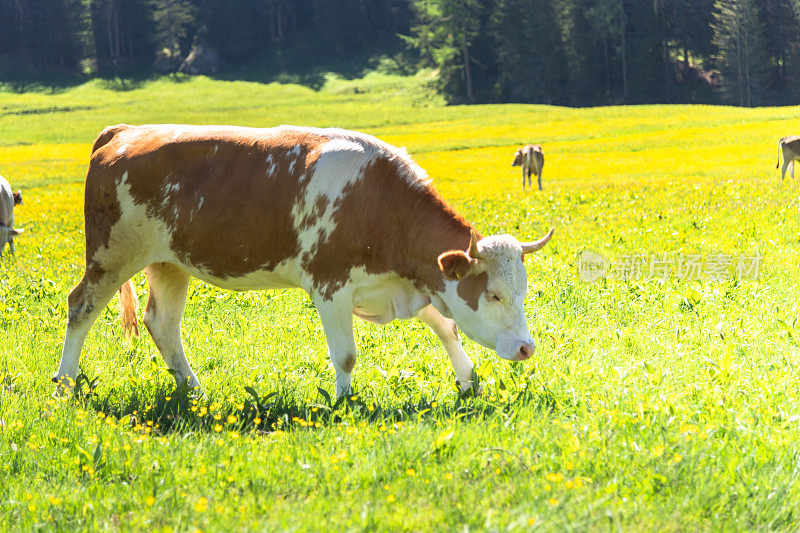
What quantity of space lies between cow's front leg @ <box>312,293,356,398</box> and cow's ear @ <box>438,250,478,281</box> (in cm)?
91

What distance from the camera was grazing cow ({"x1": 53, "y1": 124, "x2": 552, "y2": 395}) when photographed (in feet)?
20.5

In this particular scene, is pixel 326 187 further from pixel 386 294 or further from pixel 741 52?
pixel 741 52

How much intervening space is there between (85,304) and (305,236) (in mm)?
2268

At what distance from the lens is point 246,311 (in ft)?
32.8

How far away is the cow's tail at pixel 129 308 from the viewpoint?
806cm

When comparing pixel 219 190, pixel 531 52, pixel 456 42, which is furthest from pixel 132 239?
pixel 456 42

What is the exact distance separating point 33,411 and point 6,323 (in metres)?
3.72

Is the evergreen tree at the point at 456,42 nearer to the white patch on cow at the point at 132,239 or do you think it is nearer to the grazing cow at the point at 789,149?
the grazing cow at the point at 789,149

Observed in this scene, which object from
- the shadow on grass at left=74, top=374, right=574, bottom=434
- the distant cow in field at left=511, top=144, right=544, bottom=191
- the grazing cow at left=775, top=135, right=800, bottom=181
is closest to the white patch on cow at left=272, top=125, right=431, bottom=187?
the shadow on grass at left=74, top=374, right=574, bottom=434

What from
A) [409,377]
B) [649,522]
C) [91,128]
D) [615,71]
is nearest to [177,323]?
[409,377]

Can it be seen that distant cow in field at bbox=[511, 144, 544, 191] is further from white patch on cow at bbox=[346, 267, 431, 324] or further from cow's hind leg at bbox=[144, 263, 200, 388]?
white patch on cow at bbox=[346, 267, 431, 324]

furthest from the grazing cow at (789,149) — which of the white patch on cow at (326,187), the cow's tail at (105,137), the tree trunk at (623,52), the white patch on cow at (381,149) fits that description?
the tree trunk at (623,52)

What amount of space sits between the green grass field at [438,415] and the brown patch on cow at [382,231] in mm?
941

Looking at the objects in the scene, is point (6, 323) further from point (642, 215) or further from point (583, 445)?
point (642, 215)
